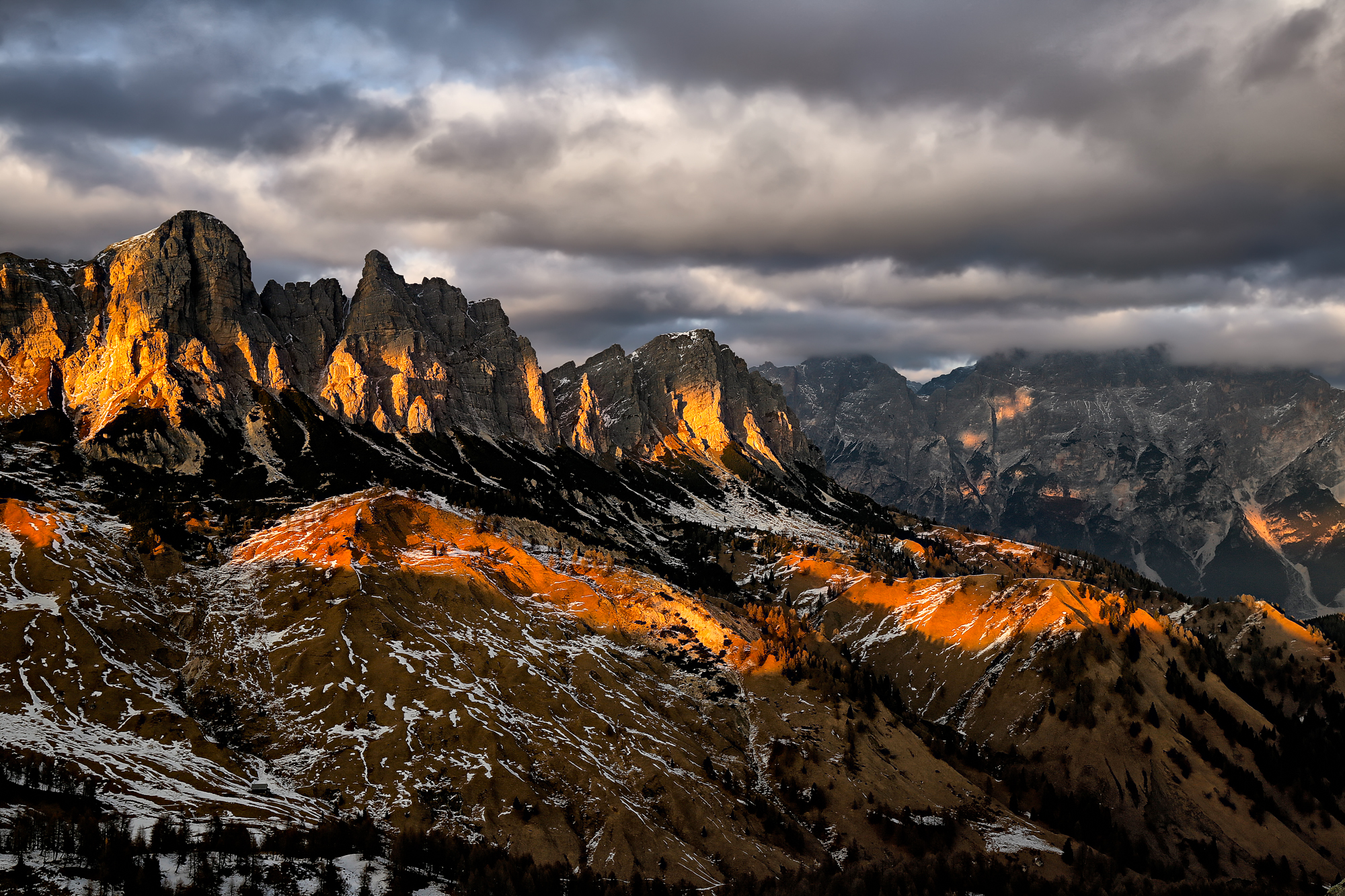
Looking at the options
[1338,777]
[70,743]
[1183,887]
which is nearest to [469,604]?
[70,743]

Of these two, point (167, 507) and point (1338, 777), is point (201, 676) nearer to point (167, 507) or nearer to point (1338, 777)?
point (167, 507)

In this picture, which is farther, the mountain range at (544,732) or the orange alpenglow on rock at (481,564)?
the orange alpenglow on rock at (481,564)

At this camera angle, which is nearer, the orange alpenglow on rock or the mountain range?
the mountain range

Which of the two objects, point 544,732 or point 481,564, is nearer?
point 544,732

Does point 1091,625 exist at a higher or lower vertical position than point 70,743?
lower

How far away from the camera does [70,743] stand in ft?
328

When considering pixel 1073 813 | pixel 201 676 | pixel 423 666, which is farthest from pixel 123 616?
pixel 1073 813

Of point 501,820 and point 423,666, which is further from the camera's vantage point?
point 423,666

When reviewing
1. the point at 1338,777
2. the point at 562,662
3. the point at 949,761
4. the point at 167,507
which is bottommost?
the point at 1338,777

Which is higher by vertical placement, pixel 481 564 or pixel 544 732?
pixel 481 564

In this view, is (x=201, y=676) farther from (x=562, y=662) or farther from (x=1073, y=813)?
(x=1073, y=813)

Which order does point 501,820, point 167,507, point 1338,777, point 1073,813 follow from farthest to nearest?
point 167,507, point 1338,777, point 1073,813, point 501,820

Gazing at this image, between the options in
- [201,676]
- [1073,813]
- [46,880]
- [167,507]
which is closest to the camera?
[46,880]

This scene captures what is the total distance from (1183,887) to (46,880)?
460 feet
